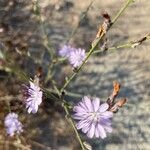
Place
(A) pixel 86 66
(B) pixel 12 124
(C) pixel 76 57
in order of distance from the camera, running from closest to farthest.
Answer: (B) pixel 12 124, (C) pixel 76 57, (A) pixel 86 66

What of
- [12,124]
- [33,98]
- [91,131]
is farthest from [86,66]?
[91,131]

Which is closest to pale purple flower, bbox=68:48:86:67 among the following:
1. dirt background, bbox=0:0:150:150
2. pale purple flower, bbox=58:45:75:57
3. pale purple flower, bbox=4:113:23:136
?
pale purple flower, bbox=58:45:75:57

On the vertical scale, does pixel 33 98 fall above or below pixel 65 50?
below

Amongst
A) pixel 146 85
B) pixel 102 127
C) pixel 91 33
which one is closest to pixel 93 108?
pixel 102 127

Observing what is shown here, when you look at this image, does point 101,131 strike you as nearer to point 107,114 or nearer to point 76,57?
point 107,114

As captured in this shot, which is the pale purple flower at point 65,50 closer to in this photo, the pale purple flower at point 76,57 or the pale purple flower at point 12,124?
the pale purple flower at point 76,57

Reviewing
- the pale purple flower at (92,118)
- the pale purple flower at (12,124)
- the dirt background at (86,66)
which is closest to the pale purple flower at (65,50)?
the dirt background at (86,66)

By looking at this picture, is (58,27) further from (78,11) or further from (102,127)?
(102,127)

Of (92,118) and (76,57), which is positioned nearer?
(92,118)
